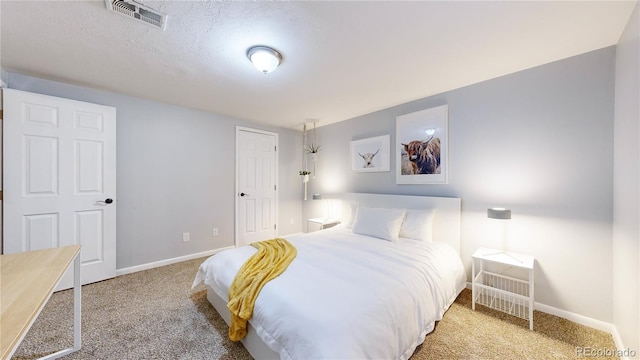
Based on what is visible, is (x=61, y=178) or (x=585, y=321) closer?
(x=585, y=321)

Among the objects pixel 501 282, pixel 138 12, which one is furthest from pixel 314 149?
pixel 501 282

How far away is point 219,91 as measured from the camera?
2.79 meters

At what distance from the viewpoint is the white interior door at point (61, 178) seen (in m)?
2.25

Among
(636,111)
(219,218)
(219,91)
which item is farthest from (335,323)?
(219,218)

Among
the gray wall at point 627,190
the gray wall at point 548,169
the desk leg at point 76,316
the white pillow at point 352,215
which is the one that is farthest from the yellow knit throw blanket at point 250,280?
the gray wall at point 627,190

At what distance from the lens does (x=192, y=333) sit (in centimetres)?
182

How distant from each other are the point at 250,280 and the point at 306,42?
1891mm

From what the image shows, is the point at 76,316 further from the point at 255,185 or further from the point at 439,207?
the point at 439,207

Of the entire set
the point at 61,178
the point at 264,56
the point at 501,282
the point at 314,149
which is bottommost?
the point at 501,282

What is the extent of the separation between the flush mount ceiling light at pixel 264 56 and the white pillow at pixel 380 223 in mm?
2061

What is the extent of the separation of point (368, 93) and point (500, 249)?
225cm

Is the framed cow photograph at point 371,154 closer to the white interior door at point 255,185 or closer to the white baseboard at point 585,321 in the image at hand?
the white interior door at point 255,185

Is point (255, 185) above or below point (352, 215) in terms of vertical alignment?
above

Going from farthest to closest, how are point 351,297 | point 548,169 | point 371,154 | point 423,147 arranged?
point 371,154, point 423,147, point 548,169, point 351,297
